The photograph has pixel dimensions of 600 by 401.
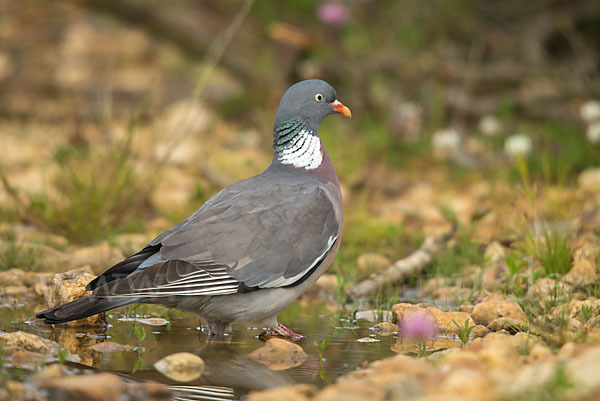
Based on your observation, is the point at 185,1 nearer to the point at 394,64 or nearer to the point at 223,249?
the point at 394,64

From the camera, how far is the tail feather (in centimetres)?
345

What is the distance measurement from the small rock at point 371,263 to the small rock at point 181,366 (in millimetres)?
2082

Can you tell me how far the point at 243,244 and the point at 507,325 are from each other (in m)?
1.31

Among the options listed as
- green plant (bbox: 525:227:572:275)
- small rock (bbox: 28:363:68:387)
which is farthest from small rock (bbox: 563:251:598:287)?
small rock (bbox: 28:363:68:387)

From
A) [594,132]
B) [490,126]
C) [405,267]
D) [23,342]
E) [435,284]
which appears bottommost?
[23,342]

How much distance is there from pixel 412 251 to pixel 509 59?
3.96 meters

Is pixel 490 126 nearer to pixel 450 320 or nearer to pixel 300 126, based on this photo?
pixel 300 126

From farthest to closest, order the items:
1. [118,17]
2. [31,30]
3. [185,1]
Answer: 1. [185,1]
2. [31,30]
3. [118,17]

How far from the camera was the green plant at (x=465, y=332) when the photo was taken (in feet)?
11.6

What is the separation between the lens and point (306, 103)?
14.4ft

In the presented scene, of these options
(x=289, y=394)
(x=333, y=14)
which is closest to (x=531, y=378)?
(x=289, y=394)

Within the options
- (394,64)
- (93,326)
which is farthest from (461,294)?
(394,64)

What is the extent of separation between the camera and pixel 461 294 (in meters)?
4.42

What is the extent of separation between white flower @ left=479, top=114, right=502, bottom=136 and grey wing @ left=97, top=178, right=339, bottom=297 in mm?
3602
